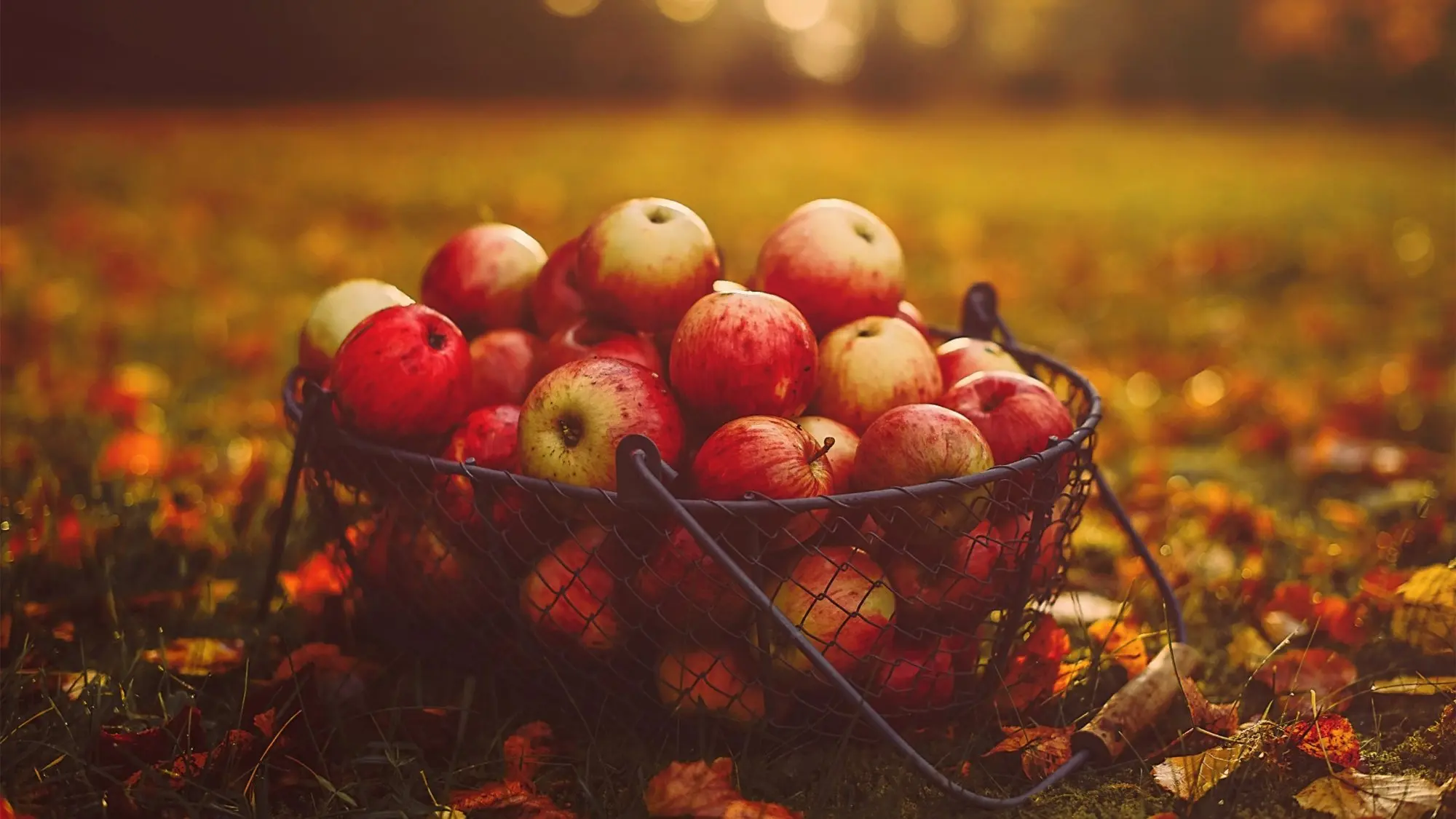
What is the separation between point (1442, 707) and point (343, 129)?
46.2ft

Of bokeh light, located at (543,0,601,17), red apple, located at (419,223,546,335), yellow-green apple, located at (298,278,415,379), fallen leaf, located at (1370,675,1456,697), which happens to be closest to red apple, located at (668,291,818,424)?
red apple, located at (419,223,546,335)

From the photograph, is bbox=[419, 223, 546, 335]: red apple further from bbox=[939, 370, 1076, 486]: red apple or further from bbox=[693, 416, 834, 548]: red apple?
bbox=[939, 370, 1076, 486]: red apple

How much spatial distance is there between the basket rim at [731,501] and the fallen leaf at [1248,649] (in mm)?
673

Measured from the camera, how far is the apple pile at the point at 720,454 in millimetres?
1891

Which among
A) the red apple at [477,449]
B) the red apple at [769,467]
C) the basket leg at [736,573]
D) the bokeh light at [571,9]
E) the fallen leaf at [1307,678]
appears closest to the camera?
the basket leg at [736,573]

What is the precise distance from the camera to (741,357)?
198 centimetres

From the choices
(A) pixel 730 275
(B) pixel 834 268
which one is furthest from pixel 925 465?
(A) pixel 730 275

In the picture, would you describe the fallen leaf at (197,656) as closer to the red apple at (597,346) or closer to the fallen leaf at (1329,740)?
the red apple at (597,346)

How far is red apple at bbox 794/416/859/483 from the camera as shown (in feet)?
6.75

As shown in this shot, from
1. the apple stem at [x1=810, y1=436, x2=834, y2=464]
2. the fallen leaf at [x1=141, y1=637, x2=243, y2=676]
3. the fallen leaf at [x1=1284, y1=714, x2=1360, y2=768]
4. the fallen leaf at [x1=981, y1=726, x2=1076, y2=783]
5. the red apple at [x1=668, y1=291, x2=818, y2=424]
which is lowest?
the fallen leaf at [x1=141, y1=637, x2=243, y2=676]

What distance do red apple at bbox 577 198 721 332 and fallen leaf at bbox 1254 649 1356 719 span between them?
4.30 ft

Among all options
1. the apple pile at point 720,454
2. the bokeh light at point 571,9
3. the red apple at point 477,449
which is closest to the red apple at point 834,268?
the apple pile at point 720,454

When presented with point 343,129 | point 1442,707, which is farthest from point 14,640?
point 343,129

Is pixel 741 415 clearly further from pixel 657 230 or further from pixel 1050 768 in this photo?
pixel 1050 768
